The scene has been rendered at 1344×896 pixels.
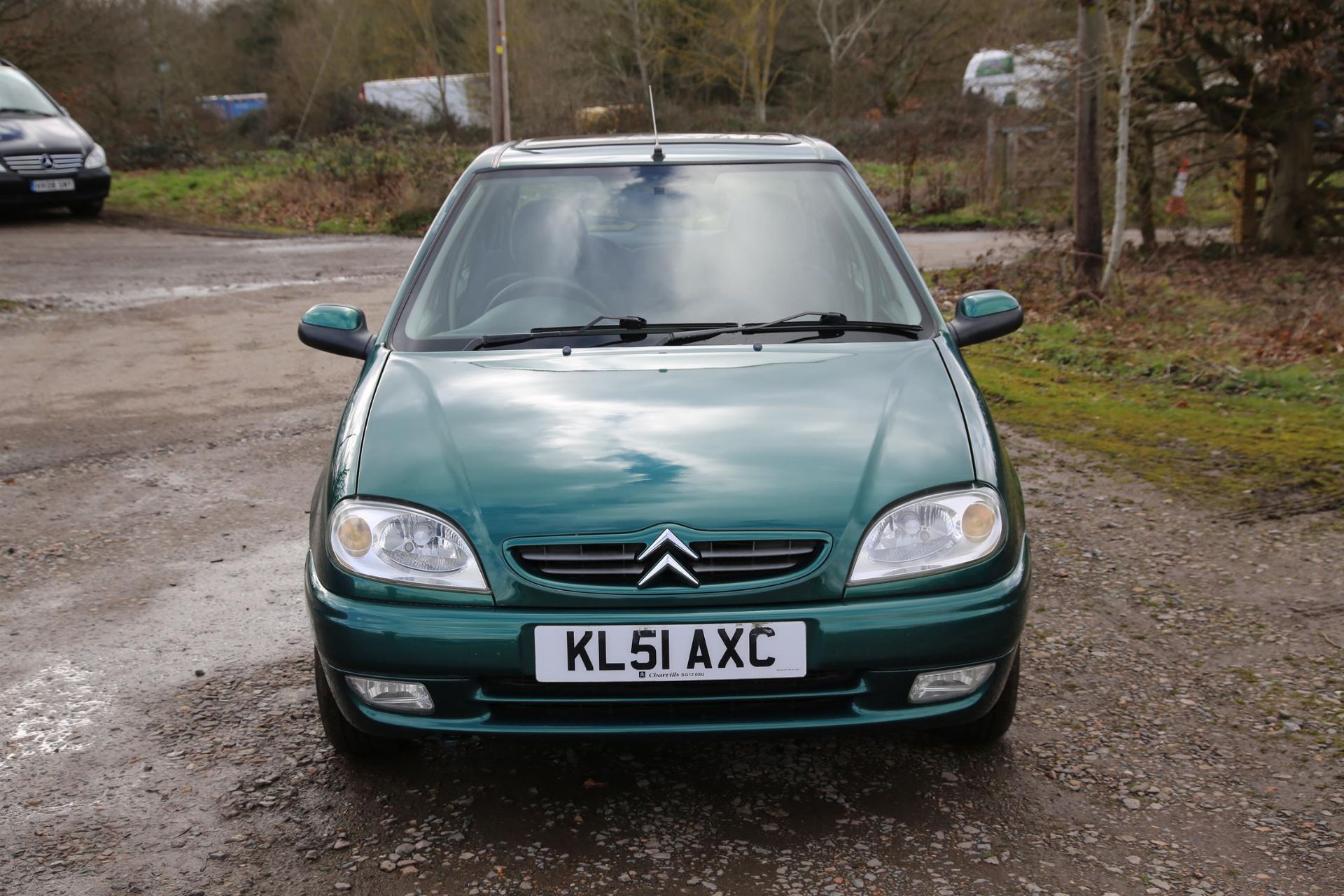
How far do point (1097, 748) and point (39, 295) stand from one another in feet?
38.4

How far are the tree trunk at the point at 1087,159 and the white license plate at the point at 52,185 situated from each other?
13.4 m

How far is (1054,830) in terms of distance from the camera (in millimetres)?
2941

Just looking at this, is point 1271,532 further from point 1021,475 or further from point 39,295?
point 39,295

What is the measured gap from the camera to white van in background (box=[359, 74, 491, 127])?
32.5 meters

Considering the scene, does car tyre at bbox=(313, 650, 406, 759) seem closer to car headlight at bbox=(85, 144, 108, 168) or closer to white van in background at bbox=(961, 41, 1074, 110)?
white van in background at bbox=(961, 41, 1074, 110)

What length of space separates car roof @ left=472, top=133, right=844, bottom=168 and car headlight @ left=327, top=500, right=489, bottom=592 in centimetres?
178

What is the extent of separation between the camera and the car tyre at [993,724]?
3.23 m

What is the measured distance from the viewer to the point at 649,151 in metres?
4.40

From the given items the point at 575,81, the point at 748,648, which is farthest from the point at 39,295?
the point at 575,81

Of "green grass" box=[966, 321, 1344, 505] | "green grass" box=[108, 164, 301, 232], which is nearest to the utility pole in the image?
"green grass" box=[108, 164, 301, 232]

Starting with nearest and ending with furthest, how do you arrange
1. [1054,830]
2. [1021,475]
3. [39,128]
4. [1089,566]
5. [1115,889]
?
[1115,889], [1054,830], [1089,566], [1021,475], [39,128]

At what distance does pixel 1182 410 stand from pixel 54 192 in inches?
613

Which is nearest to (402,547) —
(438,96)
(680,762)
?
(680,762)

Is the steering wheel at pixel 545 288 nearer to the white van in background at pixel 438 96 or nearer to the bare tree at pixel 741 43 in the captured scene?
the white van in background at pixel 438 96
